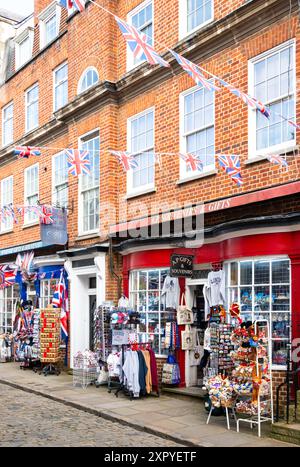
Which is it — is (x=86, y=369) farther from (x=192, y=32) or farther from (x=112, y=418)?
(x=192, y=32)

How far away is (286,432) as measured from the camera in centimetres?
840

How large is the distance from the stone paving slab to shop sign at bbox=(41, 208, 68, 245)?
3865 millimetres

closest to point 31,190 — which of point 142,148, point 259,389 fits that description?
point 142,148

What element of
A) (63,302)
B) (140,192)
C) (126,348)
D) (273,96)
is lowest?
(126,348)

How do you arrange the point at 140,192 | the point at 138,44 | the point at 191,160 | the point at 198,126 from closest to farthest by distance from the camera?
the point at 138,44
the point at 191,160
the point at 198,126
the point at 140,192

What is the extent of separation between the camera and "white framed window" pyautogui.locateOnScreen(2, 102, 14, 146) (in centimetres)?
2150

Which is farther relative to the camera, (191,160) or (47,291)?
(47,291)

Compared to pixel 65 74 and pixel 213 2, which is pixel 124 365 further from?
pixel 65 74

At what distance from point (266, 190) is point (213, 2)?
4.49 metres

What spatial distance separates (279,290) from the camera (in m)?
10.2

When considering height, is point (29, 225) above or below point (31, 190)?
below

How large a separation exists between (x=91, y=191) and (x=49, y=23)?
7147 mm

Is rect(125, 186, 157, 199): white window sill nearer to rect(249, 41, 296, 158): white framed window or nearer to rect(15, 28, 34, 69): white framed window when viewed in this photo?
rect(249, 41, 296, 158): white framed window
